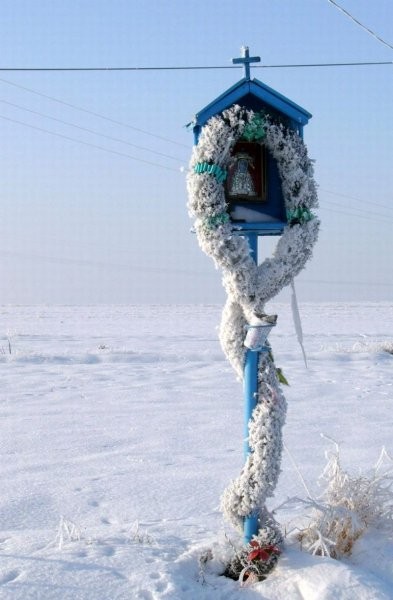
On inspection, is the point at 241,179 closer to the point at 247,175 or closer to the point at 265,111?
the point at 247,175

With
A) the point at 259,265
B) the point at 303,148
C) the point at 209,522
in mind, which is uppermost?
the point at 303,148

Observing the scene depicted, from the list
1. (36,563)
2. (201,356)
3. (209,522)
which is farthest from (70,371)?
(36,563)

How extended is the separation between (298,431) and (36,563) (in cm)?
443

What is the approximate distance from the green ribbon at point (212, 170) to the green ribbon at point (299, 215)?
0.45 m

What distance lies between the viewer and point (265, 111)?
4.05 m

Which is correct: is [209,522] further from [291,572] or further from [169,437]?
[169,437]

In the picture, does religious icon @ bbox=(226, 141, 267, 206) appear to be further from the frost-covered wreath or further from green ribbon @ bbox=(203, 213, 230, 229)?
green ribbon @ bbox=(203, 213, 230, 229)

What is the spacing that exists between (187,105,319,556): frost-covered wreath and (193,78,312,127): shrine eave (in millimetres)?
46

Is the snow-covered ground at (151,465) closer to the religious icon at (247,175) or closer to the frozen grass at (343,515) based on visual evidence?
the frozen grass at (343,515)

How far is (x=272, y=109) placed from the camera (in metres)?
4.07

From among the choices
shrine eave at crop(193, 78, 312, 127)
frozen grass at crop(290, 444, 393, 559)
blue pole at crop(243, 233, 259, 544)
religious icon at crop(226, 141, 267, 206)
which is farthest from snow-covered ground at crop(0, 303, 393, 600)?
shrine eave at crop(193, 78, 312, 127)

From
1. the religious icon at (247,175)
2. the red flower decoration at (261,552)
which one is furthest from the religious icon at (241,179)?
the red flower decoration at (261,552)

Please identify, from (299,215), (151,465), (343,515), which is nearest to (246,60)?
(299,215)

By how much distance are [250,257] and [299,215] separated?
0.39 m
